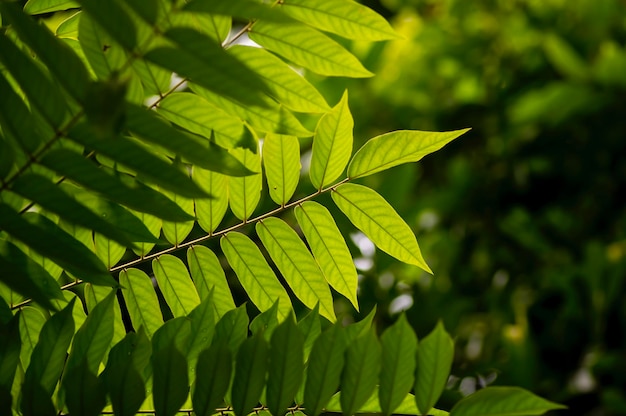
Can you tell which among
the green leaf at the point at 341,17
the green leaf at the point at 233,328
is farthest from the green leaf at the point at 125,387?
the green leaf at the point at 341,17

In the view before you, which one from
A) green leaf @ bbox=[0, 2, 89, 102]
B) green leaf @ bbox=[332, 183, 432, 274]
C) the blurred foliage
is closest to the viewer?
green leaf @ bbox=[0, 2, 89, 102]

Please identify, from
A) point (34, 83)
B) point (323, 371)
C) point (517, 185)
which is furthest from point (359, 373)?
point (517, 185)

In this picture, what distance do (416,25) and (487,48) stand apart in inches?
15.2

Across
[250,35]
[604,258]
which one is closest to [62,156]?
[250,35]

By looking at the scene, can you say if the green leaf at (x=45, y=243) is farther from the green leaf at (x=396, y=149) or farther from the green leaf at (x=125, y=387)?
the green leaf at (x=396, y=149)

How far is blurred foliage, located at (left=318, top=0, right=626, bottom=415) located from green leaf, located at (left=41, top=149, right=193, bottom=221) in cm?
164

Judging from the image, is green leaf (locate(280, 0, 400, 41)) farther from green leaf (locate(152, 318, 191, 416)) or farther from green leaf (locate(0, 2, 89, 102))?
green leaf (locate(152, 318, 191, 416))

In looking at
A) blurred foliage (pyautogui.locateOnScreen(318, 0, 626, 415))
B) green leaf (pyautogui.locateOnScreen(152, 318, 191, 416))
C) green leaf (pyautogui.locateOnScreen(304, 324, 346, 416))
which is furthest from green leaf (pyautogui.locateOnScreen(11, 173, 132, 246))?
blurred foliage (pyautogui.locateOnScreen(318, 0, 626, 415))

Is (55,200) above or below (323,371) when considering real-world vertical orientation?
above

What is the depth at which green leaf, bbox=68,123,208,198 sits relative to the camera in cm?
76

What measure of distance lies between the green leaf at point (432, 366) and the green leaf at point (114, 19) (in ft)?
1.51

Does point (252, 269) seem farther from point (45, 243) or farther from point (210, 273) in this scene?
point (45, 243)

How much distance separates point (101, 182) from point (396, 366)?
1.29ft

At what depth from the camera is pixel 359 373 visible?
0.85m
